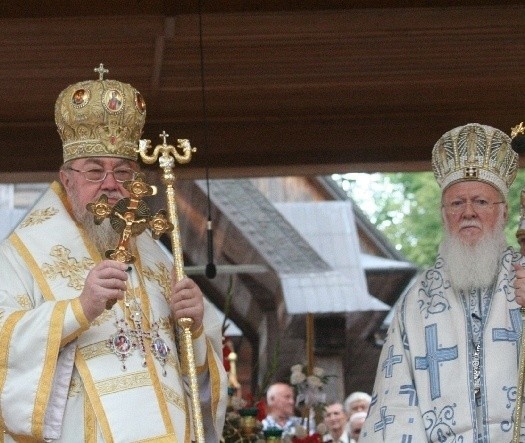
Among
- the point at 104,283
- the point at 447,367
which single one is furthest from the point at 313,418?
the point at 104,283

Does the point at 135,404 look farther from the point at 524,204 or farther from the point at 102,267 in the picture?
the point at 524,204

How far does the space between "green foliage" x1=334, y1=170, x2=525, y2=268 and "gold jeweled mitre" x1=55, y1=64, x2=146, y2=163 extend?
2238cm

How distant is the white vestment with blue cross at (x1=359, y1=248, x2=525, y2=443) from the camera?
26.5 ft

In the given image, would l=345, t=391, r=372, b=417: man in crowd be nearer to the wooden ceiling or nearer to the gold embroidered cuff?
the wooden ceiling

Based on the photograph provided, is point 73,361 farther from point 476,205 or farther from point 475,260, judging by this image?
point 476,205

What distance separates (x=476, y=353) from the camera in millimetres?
8211

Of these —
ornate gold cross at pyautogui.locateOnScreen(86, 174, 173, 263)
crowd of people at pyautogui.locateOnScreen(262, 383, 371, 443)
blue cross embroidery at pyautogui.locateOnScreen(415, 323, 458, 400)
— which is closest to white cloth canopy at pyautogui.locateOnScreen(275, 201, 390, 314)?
crowd of people at pyautogui.locateOnScreen(262, 383, 371, 443)

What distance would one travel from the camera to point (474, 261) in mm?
8352

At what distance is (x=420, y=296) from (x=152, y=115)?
303 centimetres

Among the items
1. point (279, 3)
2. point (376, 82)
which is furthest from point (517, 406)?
point (376, 82)

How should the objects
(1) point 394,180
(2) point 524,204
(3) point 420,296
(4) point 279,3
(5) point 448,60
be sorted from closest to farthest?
(2) point 524,204 < (3) point 420,296 < (4) point 279,3 < (5) point 448,60 < (1) point 394,180

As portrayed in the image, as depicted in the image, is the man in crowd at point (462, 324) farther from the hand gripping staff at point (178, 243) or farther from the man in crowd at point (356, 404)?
the man in crowd at point (356, 404)

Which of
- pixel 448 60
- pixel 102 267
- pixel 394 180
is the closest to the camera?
pixel 102 267

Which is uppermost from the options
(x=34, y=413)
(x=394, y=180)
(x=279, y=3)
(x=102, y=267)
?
(x=394, y=180)
